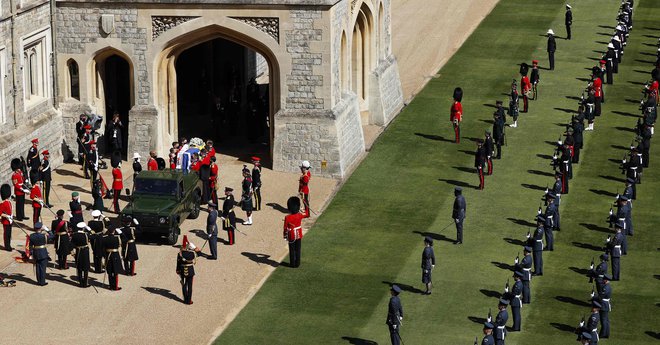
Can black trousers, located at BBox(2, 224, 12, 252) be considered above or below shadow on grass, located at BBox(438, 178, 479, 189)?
below

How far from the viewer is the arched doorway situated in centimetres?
5831

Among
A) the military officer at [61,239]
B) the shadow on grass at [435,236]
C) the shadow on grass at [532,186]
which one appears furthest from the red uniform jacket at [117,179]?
the shadow on grass at [532,186]

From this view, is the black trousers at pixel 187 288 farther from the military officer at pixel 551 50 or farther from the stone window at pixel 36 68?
the military officer at pixel 551 50

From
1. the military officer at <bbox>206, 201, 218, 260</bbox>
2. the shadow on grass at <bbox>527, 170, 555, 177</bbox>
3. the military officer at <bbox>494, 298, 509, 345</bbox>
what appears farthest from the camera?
the shadow on grass at <bbox>527, 170, 555, 177</bbox>

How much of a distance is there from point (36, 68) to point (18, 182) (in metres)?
6.81

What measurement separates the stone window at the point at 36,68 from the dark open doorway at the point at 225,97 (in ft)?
21.7

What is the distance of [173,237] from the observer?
49500 millimetres

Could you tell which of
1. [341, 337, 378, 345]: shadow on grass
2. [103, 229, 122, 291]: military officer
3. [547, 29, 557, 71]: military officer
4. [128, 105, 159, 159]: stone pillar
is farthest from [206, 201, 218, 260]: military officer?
[547, 29, 557, 71]: military officer

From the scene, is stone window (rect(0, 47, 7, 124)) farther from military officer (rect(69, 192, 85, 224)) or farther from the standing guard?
the standing guard

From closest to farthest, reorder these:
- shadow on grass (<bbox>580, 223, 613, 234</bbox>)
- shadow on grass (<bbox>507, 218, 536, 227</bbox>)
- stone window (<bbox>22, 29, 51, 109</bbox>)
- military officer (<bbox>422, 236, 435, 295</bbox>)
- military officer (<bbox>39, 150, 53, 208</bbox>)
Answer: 1. military officer (<bbox>422, 236, 435, 295</bbox>)
2. shadow on grass (<bbox>580, 223, 613, 234</bbox>)
3. shadow on grass (<bbox>507, 218, 536, 227</bbox>)
4. military officer (<bbox>39, 150, 53, 208</bbox>)
5. stone window (<bbox>22, 29, 51, 109</bbox>)

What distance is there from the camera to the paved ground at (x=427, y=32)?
71.4 meters

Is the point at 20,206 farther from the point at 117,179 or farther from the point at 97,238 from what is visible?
the point at 97,238

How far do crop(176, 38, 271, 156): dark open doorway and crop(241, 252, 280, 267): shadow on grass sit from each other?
10.7 meters

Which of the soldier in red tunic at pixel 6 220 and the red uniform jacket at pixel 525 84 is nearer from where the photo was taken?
the soldier in red tunic at pixel 6 220
